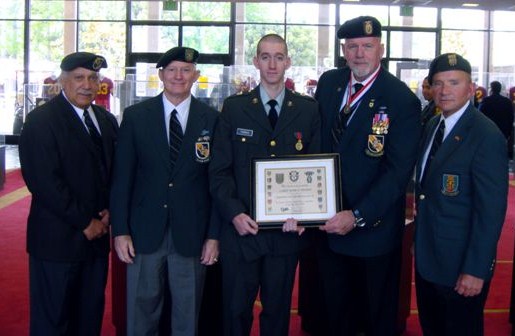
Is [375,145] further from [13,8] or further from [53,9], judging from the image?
[13,8]

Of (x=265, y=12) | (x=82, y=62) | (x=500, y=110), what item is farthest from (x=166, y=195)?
(x=265, y=12)

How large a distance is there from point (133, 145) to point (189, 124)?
0.30 metres

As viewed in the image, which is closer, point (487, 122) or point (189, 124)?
point (487, 122)

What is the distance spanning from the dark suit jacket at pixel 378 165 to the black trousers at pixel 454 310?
0.32 m

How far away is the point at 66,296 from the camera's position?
3184 millimetres

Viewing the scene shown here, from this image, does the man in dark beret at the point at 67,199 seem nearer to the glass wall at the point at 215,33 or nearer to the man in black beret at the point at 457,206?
the man in black beret at the point at 457,206

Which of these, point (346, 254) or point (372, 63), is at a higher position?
point (372, 63)

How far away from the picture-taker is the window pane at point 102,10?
17.4 meters

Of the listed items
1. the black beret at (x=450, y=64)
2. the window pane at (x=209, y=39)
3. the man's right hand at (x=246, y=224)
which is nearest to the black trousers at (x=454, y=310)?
the man's right hand at (x=246, y=224)

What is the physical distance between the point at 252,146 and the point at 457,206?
101 cm

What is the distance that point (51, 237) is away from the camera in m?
3.11

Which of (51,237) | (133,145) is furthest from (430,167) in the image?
(51,237)

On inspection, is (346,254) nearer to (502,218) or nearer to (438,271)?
(438,271)

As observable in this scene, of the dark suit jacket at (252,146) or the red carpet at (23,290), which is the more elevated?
the dark suit jacket at (252,146)
